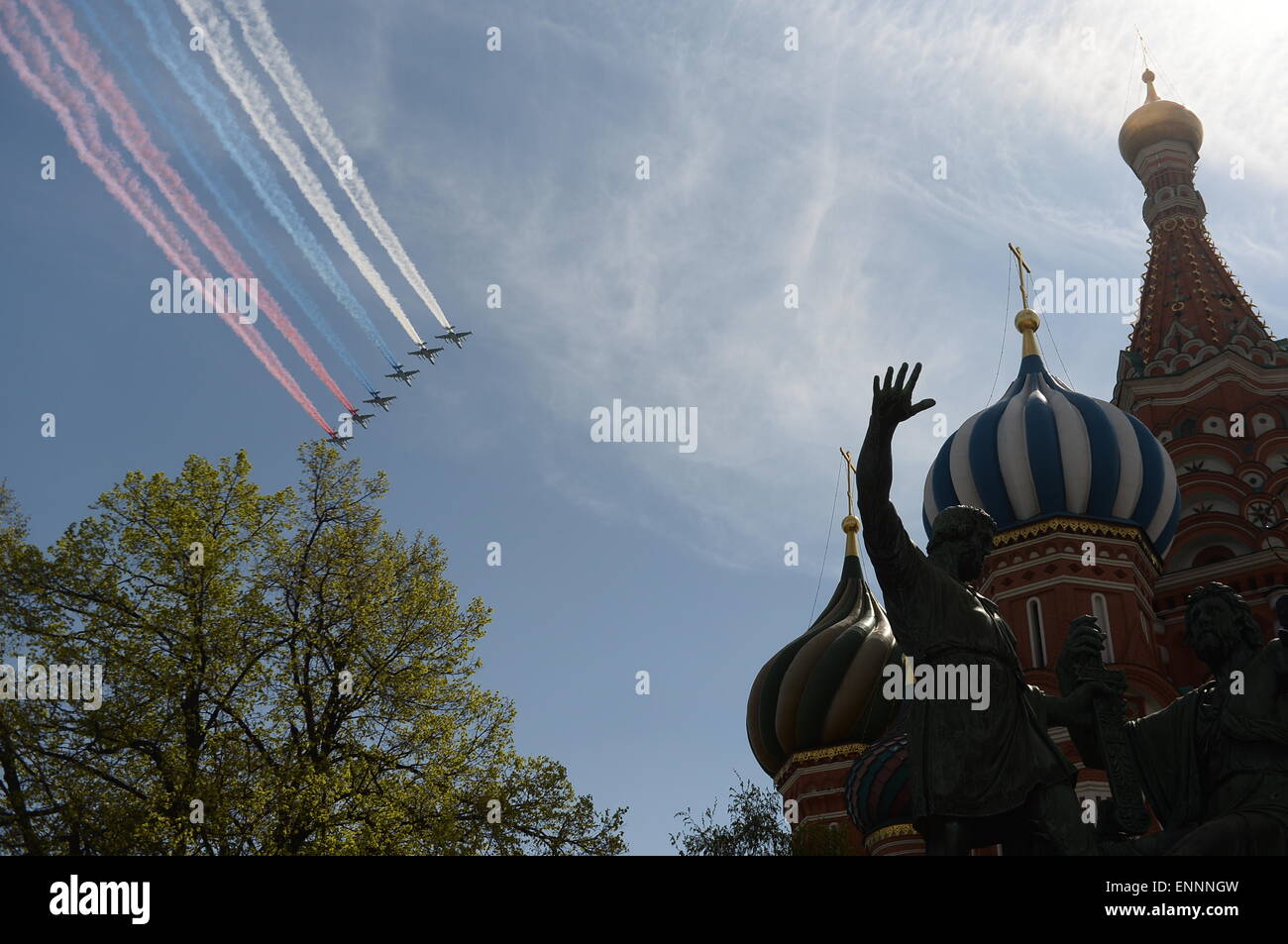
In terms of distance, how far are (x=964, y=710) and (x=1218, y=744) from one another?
1.17 meters

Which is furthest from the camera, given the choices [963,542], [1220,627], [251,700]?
[251,700]

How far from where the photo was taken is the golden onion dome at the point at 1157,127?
41531 millimetres

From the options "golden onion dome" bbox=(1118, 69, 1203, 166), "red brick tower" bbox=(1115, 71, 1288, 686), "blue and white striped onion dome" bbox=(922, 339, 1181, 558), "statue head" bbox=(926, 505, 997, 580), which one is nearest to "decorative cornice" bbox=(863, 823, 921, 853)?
"blue and white striped onion dome" bbox=(922, 339, 1181, 558)

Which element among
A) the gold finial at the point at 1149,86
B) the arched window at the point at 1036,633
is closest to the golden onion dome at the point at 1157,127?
the gold finial at the point at 1149,86

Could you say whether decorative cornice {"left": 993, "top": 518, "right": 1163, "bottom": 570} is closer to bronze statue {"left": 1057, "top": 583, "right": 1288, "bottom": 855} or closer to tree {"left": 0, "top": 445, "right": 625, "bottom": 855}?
tree {"left": 0, "top": 445, "right": 625, "bottom": 855}

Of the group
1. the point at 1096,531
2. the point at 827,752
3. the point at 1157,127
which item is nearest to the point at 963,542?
the point at 1096,531

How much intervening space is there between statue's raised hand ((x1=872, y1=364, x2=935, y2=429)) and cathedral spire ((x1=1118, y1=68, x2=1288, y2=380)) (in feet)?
108

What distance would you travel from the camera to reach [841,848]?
26469 millimetres

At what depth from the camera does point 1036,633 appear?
1147 inches

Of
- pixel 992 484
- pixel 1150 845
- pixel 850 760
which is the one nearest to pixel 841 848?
pixel 850 760

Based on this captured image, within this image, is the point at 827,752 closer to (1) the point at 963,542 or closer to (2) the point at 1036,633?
(2) the point at 1036,633

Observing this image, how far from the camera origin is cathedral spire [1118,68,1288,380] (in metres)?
37.2

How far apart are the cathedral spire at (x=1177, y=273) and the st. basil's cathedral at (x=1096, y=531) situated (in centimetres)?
7

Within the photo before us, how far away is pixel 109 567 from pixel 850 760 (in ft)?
63.7
